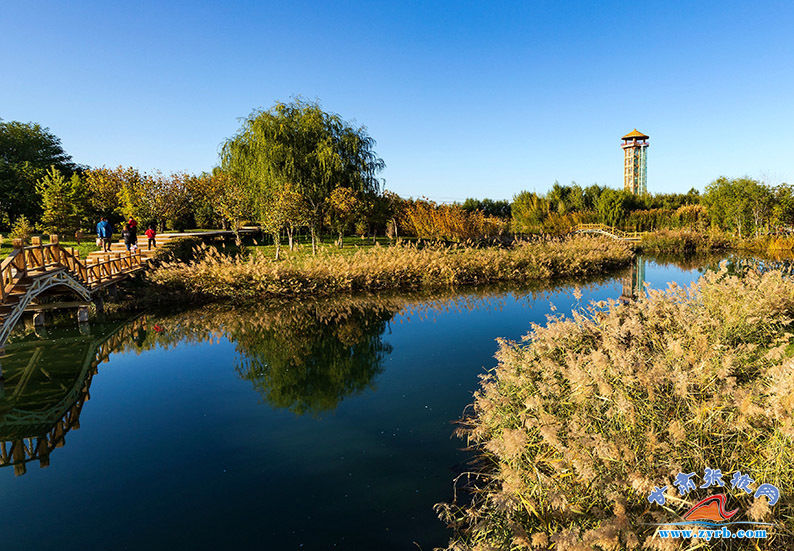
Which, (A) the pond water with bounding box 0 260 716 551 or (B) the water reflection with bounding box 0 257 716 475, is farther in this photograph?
(B) the water reflection with bounding box 0 257 716 475

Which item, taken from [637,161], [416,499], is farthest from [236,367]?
[637,161]

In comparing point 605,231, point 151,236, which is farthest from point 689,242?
point 151,236

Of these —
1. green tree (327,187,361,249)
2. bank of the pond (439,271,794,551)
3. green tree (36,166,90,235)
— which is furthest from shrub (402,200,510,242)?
bank of the pond (439,271,794,551)

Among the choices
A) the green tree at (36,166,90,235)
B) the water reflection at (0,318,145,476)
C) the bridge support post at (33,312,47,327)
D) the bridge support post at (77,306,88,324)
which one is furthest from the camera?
the green tree at (36,166,90,235)

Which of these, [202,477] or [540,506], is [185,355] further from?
[540,506]

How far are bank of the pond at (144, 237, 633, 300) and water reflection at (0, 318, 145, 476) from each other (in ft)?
11.7

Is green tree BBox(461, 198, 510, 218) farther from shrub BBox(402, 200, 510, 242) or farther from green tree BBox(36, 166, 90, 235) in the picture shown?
green tree BBox(36, 166, 90, 235)

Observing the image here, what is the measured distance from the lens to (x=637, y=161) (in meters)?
74.5

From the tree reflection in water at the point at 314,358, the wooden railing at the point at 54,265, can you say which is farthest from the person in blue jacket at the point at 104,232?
the tree reflection in water at the point at 314,358

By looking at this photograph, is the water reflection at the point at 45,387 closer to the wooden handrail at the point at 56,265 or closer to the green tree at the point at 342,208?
the wooden handrail at the point at 56,265

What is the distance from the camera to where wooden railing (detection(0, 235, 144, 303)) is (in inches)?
401

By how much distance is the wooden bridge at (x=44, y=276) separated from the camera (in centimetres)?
976

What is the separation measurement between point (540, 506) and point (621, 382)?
54.5 inches

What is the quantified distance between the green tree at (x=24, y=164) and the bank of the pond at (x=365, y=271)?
2861cm
